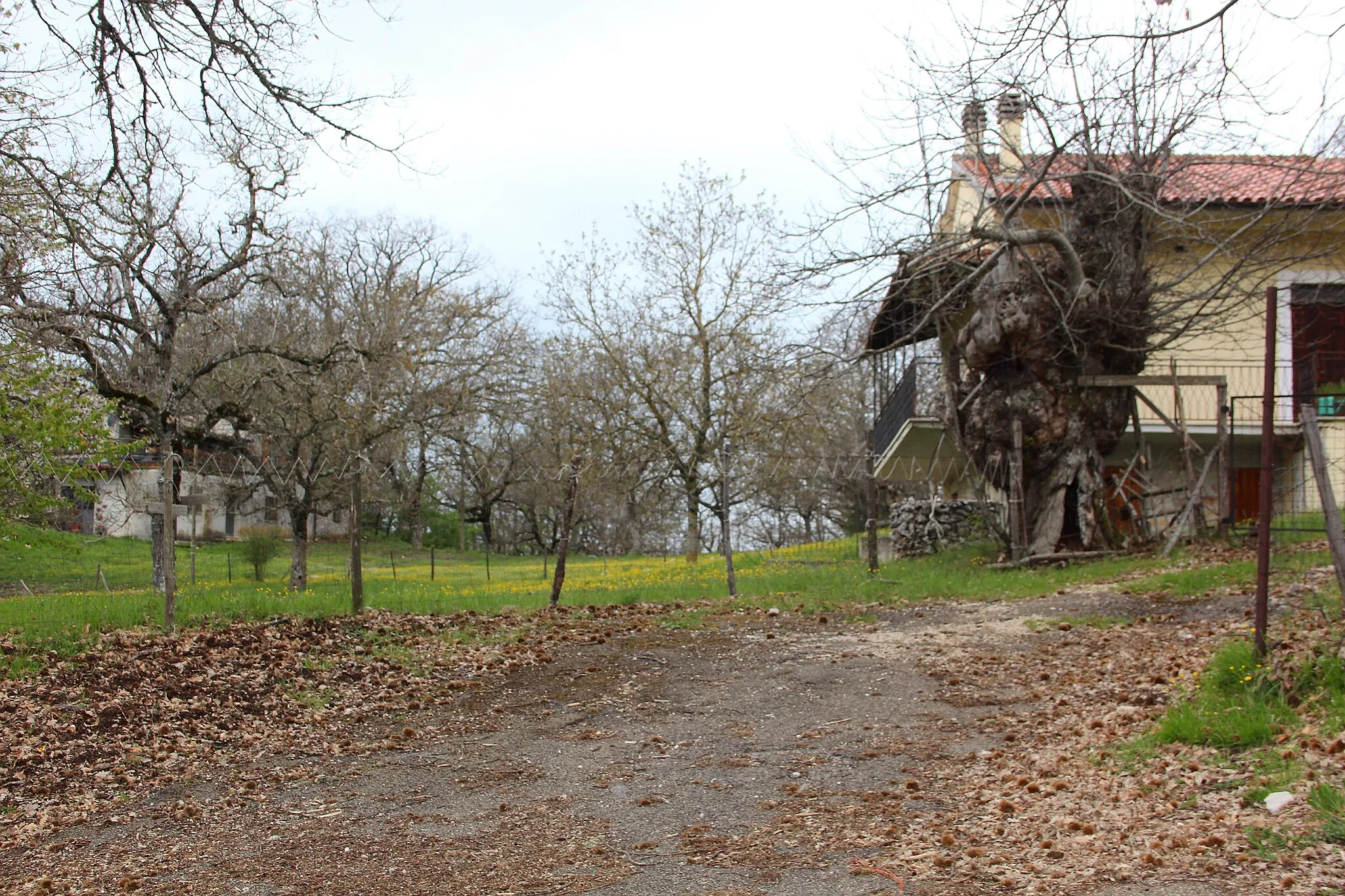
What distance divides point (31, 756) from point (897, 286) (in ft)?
44.0

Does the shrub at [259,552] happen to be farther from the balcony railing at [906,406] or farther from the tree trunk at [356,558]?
the balcony railing at [906,406]

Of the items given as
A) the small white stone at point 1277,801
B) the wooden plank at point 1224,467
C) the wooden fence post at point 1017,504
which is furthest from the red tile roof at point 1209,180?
the small white stone at point 1277,801

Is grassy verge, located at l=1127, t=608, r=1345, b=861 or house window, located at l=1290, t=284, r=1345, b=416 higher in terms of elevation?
house window, located at l=1290, t=284, r=1345, b=416

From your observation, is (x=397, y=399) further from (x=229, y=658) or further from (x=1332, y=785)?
(x=1332, y=785)

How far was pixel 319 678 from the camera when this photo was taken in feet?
31.2

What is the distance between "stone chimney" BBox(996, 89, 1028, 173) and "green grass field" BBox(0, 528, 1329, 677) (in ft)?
20.4

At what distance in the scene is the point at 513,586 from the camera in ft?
70.1

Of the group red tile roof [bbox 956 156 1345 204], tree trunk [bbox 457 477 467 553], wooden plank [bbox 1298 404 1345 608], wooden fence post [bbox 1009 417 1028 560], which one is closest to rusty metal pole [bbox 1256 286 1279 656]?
wooden plank [bbox 1298 404 1345 608]

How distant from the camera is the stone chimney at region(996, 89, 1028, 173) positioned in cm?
902

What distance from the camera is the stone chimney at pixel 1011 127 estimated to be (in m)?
9.02

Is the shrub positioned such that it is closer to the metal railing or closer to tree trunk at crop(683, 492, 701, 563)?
tree trunk at crop(683, 492, 701, 563)

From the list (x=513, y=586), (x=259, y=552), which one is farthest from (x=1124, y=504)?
(x=259, y=552)

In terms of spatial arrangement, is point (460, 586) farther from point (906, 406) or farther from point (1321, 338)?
point (1321, 338)

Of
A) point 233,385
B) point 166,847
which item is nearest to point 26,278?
point 166,847
